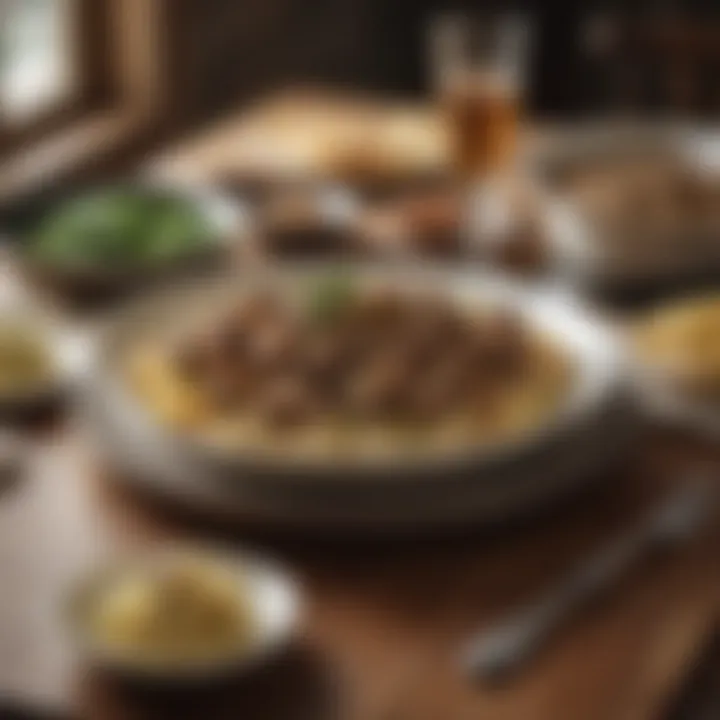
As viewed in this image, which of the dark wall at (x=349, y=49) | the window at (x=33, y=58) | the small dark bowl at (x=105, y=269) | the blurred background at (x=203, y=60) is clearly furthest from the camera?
the dark wall at (x=349, y=49)

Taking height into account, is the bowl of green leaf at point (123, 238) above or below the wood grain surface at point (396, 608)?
above

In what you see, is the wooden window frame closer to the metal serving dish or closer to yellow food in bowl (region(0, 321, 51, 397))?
the metal serving dish

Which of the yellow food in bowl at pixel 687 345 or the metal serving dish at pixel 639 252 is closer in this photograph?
the yellow food in bowl at pixel 687 345

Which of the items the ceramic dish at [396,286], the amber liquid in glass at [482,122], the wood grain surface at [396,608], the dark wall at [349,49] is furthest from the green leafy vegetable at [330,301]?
the dark wall at [349,49]

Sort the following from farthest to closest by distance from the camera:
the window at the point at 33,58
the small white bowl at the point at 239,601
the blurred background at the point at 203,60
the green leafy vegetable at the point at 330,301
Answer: the window at the point at 33,58 < the blurred background at the point at 203,60 < the green leafy vegetable at the point at 330,301 < the small white bowl at the point at 239,601

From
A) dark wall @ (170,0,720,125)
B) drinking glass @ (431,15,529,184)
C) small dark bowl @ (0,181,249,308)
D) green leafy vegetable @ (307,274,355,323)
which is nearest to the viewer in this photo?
green leafy vegetable @ (307,274,355,323)

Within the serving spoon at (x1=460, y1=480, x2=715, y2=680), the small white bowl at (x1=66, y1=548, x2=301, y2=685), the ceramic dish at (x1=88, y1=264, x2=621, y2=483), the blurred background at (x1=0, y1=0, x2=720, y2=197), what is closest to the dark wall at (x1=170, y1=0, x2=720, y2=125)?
the blurred background at (x1=0, y1=0, x2=720, y2=197)

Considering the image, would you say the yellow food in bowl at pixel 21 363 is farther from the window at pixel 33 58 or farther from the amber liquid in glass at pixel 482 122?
the window at pixel 33 58

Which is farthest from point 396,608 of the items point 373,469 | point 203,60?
point 203,60

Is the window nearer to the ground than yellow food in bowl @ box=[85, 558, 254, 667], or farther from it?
farther from it
